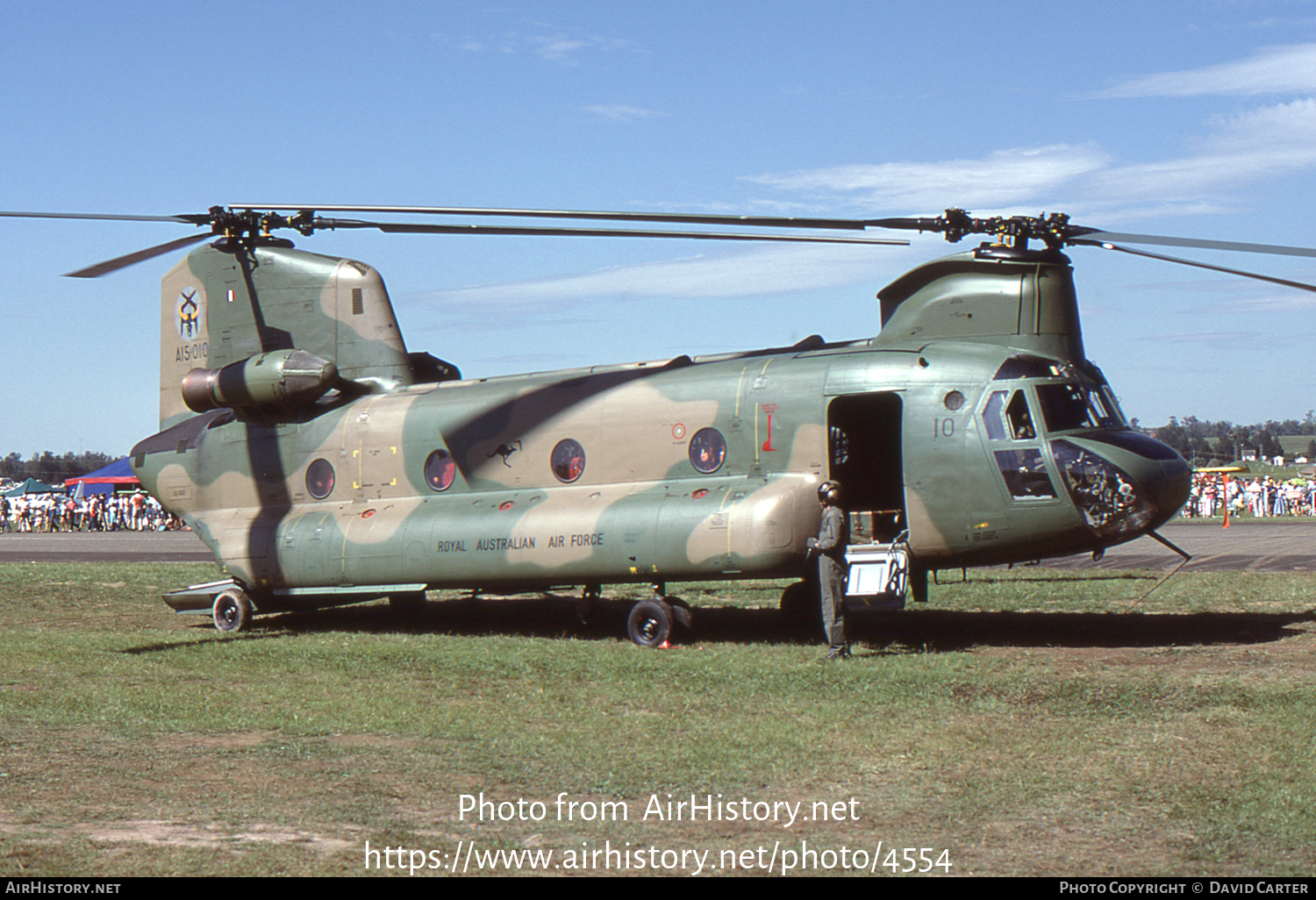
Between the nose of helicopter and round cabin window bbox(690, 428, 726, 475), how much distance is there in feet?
13.4

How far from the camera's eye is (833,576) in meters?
13.7

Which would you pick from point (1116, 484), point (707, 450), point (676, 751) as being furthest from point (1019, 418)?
point (676, 751)

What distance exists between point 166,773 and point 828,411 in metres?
8.76

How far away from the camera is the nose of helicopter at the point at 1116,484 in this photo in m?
13.4

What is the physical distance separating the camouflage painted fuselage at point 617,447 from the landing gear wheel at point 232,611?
0.27m

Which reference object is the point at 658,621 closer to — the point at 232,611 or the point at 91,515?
the point at 232,611

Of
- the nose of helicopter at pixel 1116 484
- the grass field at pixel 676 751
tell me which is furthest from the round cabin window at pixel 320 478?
the nose of helicopter at pixel 1116 484

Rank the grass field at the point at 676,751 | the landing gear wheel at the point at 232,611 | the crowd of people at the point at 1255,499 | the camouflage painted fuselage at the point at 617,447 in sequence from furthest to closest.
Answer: the crowd of people at the point at 1255,499
the landing gear wheel at the point at 232,611
the camouflage painted fuselage at the point at 617,447
the grass field at the point at 676,751

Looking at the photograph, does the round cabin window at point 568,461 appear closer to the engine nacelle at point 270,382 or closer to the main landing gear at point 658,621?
the main landing gear at point 658,621

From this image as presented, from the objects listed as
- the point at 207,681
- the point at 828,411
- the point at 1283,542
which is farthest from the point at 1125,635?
the point at 1283,542

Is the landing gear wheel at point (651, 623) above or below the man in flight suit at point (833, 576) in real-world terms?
below

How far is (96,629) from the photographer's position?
59.5 ft

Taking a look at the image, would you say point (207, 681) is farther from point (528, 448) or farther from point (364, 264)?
point (364, 264)

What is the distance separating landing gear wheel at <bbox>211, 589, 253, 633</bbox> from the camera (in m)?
18.3
